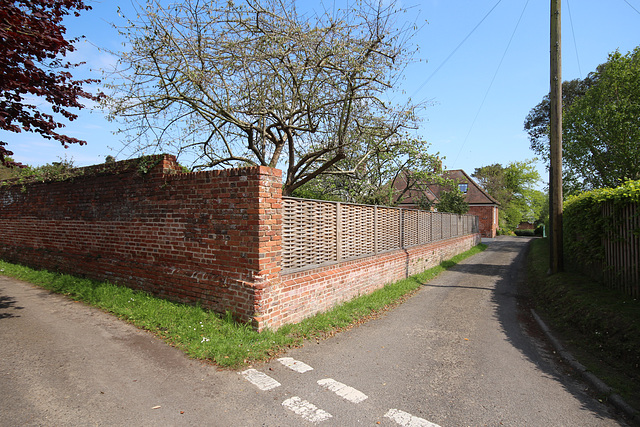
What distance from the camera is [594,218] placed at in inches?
291

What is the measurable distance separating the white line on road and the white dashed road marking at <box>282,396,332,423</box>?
59 centimetres

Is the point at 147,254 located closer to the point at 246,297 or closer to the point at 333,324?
the point at 246,297

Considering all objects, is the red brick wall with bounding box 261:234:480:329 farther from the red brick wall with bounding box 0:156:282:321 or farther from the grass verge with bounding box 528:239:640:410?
the grass verge with bounding box 528:239:640:410

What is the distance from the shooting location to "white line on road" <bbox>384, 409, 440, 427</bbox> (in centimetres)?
304

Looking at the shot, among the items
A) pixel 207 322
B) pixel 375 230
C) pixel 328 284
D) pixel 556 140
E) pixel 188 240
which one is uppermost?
pixel 556 140

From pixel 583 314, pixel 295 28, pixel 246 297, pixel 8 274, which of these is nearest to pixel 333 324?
pixel 246 297

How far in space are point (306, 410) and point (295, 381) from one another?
1.89 feet

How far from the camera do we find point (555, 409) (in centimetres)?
337

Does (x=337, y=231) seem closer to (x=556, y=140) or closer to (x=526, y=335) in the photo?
(x=526, y=335)

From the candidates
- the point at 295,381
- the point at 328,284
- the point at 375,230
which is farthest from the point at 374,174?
the point at 295,381

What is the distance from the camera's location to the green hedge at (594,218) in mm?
6094

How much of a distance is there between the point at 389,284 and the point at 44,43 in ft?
27.6

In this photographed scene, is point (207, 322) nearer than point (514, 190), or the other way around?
point (207, 322)

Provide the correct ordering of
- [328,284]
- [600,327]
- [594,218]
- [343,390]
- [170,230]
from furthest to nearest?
1. [594,218]
2. [328,284]
3. [170,230]
4. [600,327]
5. [343,390]
